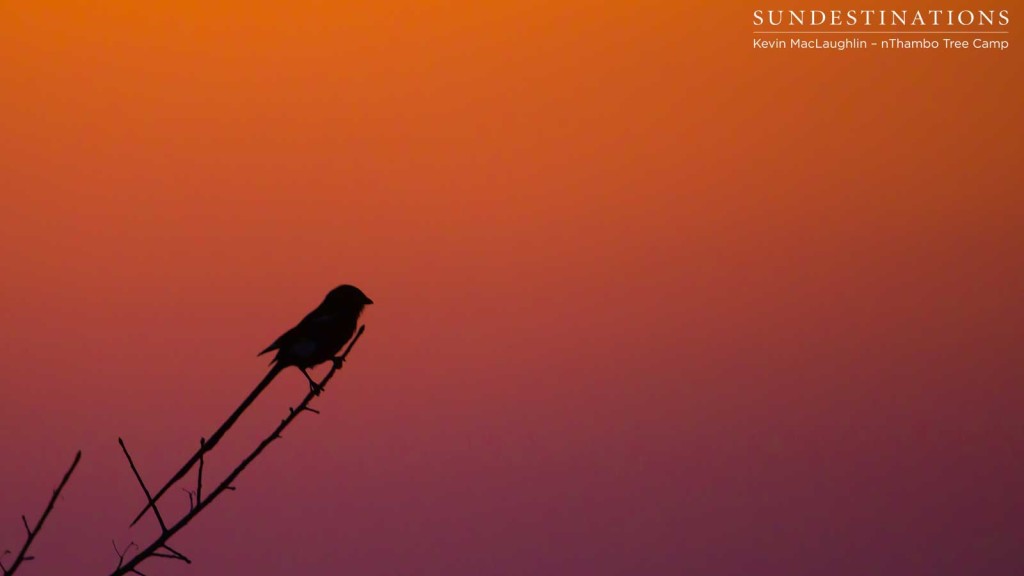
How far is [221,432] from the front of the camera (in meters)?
2.76

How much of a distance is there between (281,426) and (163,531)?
0.40 m

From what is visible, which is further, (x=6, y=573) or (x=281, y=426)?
(x=281, y=426)

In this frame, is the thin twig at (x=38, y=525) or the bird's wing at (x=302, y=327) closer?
the thin twig at (x=38, y=525)

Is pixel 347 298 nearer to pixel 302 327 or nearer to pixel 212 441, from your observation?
pixel 302 327

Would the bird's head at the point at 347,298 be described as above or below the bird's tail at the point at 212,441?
above

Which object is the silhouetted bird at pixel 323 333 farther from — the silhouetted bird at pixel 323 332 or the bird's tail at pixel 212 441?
the bird's tail at pixel 212 441

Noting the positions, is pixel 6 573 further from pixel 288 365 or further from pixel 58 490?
pixel 288 365

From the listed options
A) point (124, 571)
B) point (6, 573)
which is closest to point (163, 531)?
point (124, 571)

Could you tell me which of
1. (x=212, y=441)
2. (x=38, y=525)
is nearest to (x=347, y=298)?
(x=212, y=441)

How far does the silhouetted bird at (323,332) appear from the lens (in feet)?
15.0

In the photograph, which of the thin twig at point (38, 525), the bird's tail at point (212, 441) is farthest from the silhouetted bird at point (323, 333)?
the thin twig at point (38, 525)

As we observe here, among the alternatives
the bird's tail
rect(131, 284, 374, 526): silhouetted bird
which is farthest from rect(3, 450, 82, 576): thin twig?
rect(131, 284, 374, 526): silhouetted bird

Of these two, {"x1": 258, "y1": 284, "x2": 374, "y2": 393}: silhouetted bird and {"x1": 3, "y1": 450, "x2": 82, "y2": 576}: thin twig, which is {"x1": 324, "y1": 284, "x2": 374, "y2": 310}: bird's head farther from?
{"x1": 3, "y1": 450, "x2": 82, "y2": 576}: thin twig

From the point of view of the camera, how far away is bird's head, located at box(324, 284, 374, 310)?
15.7 feet
